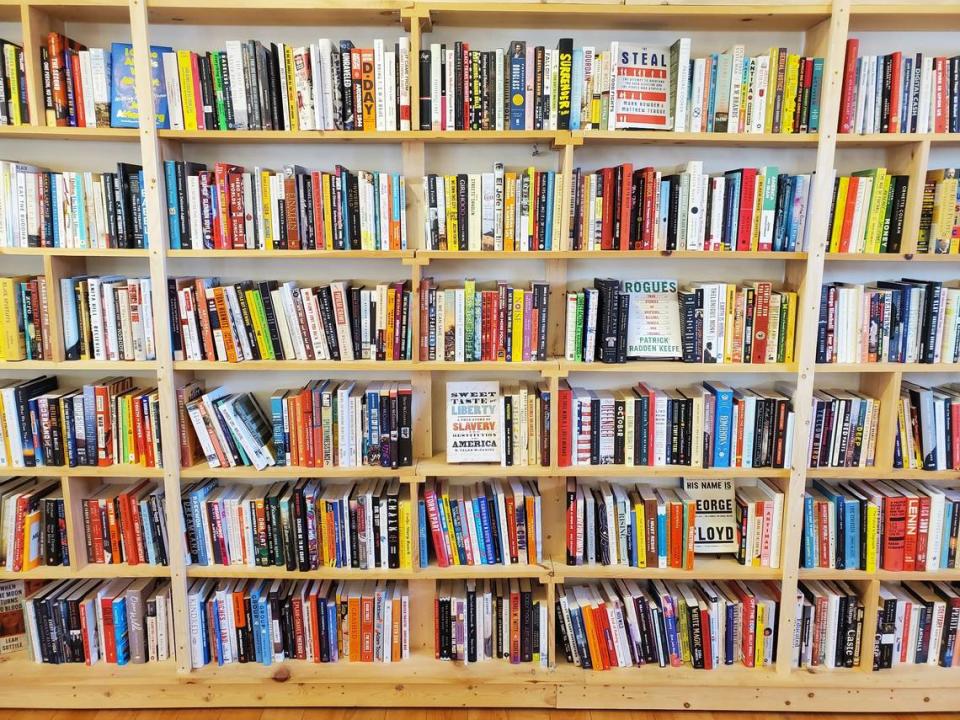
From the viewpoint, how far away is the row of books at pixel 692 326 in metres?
2.03

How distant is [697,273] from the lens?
7.27 feet

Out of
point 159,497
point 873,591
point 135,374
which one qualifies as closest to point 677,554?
point 873,591

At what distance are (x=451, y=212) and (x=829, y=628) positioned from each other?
71.4 inches

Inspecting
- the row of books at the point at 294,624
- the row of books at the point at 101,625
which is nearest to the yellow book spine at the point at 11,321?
the row of books at the point at 101,625

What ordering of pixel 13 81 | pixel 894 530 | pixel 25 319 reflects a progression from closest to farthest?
pixel 13 81 < pixel 25 319 < pixel 894 530

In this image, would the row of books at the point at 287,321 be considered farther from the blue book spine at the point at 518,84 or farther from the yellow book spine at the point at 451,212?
the blue book spine at the point at 518,84

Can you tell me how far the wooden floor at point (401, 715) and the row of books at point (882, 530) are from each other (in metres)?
0.49

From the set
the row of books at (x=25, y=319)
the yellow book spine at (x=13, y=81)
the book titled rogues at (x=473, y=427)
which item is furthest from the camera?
the book titled rogues at (x=473, y=427)

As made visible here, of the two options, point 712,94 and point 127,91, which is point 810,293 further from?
point 127,91

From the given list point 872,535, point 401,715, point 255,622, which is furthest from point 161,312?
point 872,535

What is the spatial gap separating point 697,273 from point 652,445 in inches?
23.5

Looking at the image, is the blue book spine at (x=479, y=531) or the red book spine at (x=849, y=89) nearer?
the red book spine at (x=849, y=89)

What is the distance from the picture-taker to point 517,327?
2.05 m

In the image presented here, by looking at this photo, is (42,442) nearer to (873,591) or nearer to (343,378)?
(343,378)
